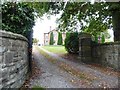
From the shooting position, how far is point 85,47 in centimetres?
1548

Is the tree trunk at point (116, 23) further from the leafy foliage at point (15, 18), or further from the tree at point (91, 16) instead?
the leafy foliage at point (15, 18)

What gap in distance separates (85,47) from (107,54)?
7.96 ft

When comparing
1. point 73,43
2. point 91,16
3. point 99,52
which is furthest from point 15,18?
point 73,43

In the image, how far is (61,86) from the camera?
759 cm

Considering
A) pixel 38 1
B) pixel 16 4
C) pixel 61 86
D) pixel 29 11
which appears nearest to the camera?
pixel 61 86

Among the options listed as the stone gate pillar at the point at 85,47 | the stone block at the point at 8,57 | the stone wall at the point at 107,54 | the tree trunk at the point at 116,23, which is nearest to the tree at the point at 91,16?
the tree trunk at the point at 116,23

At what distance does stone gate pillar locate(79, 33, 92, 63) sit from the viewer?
15406 millimetres

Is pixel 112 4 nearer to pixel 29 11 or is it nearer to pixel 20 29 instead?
pixel 29 11

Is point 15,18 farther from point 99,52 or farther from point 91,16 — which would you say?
point 91,16

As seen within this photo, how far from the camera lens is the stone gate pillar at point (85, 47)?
607 inches

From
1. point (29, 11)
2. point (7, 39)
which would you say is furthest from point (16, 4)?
point (7, 39)

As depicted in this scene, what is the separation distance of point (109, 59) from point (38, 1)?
17.5ft

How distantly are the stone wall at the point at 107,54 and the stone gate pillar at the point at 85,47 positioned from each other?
339mm

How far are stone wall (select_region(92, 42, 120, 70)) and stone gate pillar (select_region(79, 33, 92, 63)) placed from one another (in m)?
0.34
